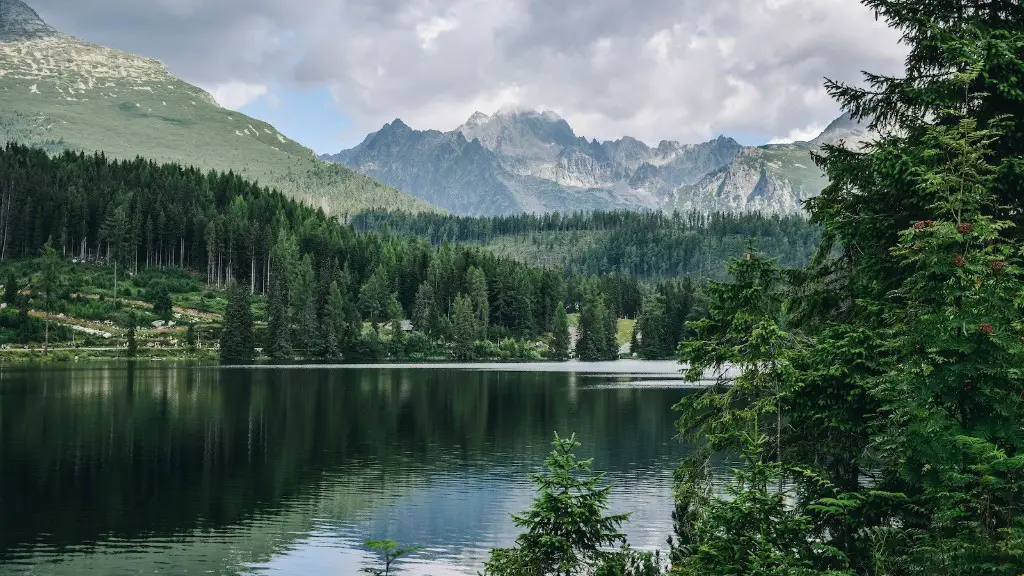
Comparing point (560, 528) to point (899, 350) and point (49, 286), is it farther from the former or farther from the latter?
point (49, 286)

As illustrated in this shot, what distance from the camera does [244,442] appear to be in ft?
211

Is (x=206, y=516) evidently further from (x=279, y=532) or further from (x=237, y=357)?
(x=237, y=357)

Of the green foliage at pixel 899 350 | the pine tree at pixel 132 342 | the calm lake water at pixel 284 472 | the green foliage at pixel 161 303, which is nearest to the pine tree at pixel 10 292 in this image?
the pine tree at pixel 132 342

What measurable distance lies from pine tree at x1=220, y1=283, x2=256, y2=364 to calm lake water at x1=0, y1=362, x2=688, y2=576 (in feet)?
232

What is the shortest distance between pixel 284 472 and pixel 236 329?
442 ft

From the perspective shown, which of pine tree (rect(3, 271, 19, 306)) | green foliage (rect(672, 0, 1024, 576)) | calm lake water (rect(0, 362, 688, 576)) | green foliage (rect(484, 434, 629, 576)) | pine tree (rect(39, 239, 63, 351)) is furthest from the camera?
pine tree (rect(3, 271, 19, 306))

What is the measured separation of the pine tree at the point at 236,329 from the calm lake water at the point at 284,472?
70.7 m

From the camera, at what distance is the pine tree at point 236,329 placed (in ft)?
586

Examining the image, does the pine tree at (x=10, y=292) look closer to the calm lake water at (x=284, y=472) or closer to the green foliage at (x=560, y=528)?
the calm lake water at (x=284, y=472)

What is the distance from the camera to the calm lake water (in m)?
35.7

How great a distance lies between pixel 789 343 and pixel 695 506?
19.8 feet

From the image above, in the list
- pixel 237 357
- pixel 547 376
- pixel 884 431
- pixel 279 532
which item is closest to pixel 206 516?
pixel 279 532

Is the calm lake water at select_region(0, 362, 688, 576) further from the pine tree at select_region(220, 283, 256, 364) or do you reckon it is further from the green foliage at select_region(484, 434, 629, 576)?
the pine tree at select_region(220, 283, 256, 364)

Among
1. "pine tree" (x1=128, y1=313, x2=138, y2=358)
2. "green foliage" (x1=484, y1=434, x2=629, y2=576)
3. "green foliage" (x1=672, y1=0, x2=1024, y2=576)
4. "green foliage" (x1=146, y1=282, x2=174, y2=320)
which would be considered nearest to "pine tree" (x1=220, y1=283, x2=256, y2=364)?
"green foliage" (x1=146, y1=282, x2=174, y2=320)
